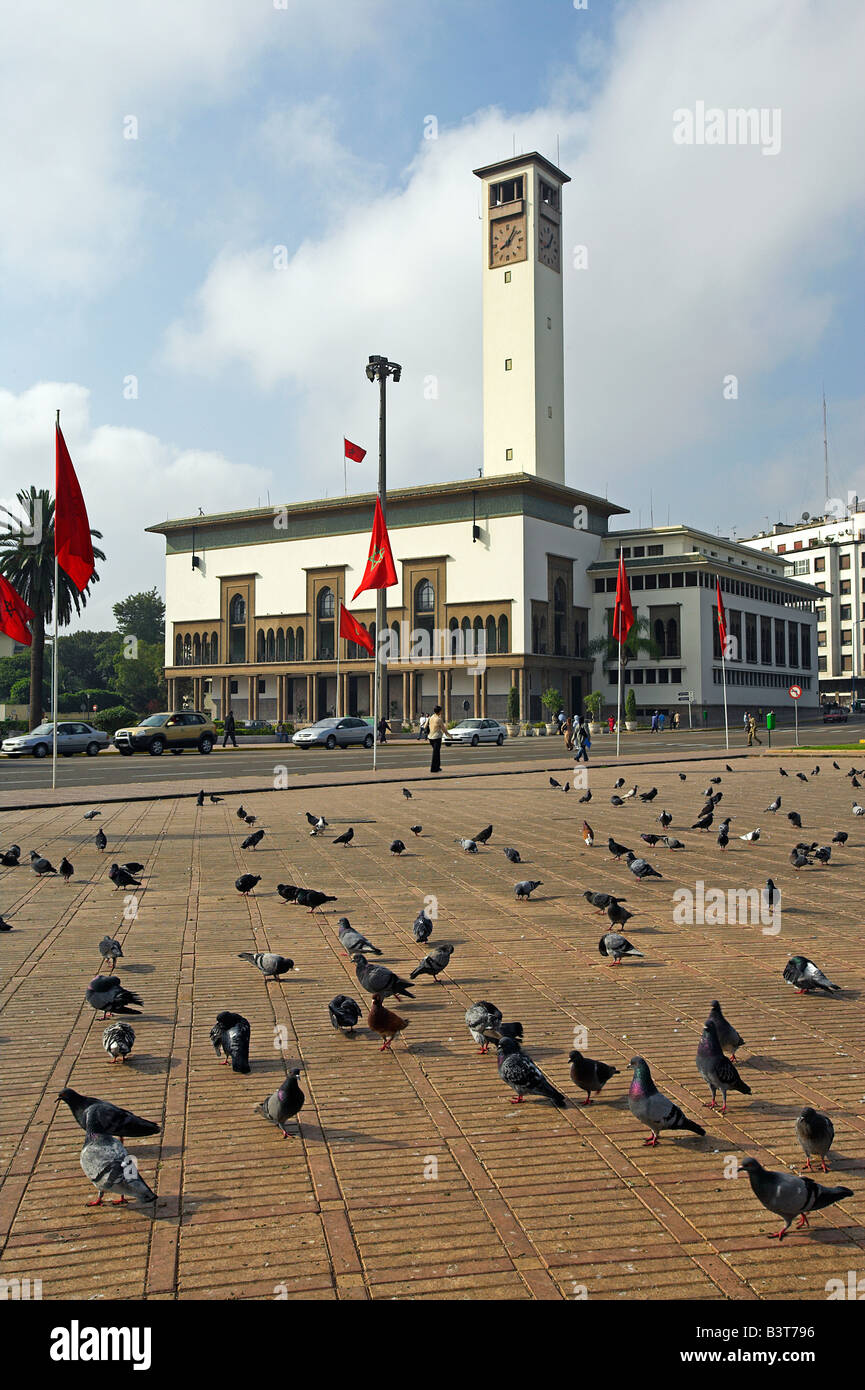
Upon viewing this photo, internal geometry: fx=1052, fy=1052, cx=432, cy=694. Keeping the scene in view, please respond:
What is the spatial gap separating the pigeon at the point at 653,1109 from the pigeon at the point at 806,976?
235 cm

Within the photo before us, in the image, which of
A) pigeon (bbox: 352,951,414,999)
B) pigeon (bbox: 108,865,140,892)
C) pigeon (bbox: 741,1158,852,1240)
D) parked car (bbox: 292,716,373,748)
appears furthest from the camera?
parked car (bbox: 292,716,373,748)

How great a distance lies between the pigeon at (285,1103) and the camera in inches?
178

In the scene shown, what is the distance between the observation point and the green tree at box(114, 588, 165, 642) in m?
130

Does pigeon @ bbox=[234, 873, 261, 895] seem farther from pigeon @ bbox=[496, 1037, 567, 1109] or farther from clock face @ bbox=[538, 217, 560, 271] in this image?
clock face @ bbox=[538, 217, 560, 271]

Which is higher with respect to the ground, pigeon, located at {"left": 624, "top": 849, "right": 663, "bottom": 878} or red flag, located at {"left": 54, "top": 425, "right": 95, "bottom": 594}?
red flag, located at {"left": 54, "top": 425, "right": 95, "bottom": 594}

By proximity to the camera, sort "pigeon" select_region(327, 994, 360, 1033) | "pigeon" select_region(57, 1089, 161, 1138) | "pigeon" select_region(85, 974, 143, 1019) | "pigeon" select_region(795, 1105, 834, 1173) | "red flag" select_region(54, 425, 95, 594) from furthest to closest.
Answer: "red flag" select_region(54, 425, 95, 594) → "pigeon" select_region(85, 974, 143, 1019) → "pigeon" select_region(327, 994, 360, 1033) → "pigeon" select_region(57, 1089, 161, 1138) → "pigeon" select_region(795, 1105, 834, 1173)

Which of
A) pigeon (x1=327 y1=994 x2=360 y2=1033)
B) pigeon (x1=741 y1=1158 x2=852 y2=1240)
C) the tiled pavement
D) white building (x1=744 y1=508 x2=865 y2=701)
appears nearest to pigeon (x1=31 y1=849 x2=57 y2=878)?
the tiled pavement

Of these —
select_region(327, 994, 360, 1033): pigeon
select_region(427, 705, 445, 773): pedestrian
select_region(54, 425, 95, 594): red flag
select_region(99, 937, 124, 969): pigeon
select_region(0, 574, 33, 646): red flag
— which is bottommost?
select_region(327, 994, 360, 1033): pigeon

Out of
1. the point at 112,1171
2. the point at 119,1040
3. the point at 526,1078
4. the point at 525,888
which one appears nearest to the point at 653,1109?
Answer: the point at 526,1078

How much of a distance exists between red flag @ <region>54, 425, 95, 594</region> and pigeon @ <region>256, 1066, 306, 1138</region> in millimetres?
18262

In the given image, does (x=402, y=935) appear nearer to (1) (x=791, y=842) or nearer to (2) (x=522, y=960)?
(2) (x=522, y=960)

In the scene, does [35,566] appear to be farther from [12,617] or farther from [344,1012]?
[344,1012]

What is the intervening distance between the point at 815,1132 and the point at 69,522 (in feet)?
67.9

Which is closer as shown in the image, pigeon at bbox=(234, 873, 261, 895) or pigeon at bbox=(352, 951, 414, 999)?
pigeon at bbox=(352, 951, 414, 999)
